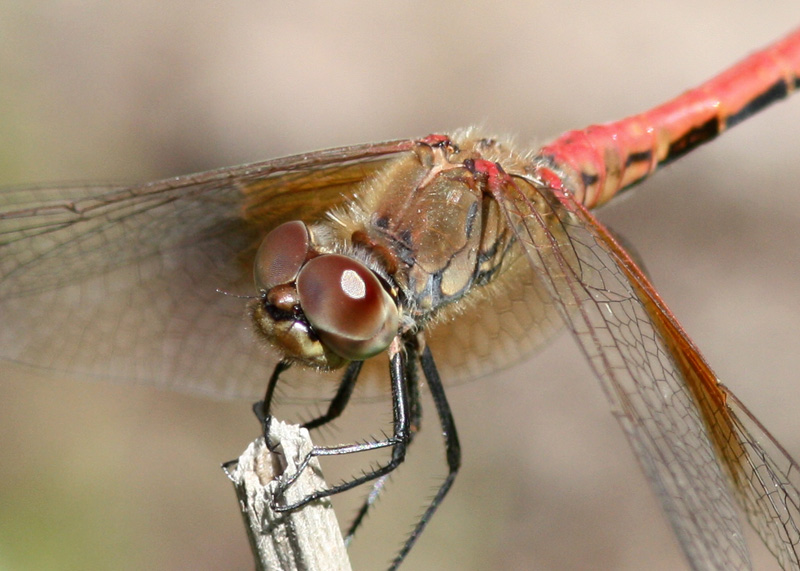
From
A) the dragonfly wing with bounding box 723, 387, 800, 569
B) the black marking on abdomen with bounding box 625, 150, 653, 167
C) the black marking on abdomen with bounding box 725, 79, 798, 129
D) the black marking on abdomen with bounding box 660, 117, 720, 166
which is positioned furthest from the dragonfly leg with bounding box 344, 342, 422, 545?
the black marking on abdomen with bounding box 725, 79, 798, 129

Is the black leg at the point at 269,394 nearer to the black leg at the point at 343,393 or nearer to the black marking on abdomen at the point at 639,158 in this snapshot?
the black leg at the point at 343,393

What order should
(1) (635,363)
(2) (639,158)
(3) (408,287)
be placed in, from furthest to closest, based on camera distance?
1. (2) (639,158)
2. (3) (408,287)
3. (1) (635,363)

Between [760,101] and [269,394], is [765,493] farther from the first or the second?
[760,101]

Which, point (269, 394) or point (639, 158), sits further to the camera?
point (639, 158)

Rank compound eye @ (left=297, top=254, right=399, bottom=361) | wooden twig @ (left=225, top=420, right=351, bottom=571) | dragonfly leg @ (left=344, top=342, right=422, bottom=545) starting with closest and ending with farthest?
wooden twig @ (left=225, top=420, right=351, bottom=571), compound eye @ (left=297, top=254, right=399, bottom=361), dragonfly leg @ (left=344, top=342, right=422, bottom=545)

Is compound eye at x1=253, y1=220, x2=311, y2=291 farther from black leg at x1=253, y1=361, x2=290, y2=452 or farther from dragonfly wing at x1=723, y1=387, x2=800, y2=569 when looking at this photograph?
dragonfly wing at x1=723, y1=387, x2=800, y2=569

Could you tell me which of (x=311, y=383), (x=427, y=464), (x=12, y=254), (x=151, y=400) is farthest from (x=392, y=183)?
(x=151, y=400)

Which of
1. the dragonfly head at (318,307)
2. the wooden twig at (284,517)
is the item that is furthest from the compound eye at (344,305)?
the wooden twig at (284,517)

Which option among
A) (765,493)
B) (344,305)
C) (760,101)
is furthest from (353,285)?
(760,101)
